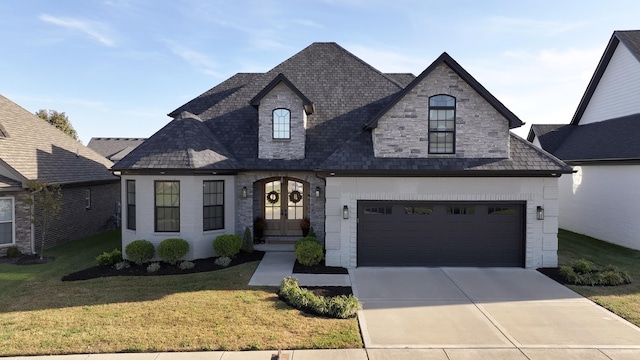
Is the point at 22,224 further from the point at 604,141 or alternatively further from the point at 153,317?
the point at 604,141

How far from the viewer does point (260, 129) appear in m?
14.3

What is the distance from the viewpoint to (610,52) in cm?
1914

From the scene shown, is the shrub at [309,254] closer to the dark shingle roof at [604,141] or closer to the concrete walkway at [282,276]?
the concrete walkway at [282,276]

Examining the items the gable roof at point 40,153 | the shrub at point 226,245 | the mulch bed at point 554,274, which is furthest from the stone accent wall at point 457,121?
the gable roof at point 40,153

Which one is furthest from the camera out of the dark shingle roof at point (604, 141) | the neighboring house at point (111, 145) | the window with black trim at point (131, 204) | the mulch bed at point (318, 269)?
the neighboring house at point (111, 145)

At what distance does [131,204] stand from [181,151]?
2.67 m

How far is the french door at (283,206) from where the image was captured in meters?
15.0

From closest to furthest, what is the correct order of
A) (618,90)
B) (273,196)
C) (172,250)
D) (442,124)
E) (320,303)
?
(320,303)
(172,250)
(442,124)
(273,196)
(618,90)

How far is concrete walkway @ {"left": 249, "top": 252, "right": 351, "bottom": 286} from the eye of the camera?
10.2m

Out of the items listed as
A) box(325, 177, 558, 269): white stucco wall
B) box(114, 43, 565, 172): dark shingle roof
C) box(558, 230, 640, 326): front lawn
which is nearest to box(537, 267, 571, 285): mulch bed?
box(325, 177, 558, 269): white stucco wall

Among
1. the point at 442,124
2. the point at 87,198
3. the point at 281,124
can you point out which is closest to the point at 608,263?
the point at 442,124

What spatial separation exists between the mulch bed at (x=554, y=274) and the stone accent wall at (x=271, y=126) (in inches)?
364

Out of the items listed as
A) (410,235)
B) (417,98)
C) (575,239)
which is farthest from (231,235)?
(575,239)

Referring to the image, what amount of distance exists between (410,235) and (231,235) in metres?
6.25
